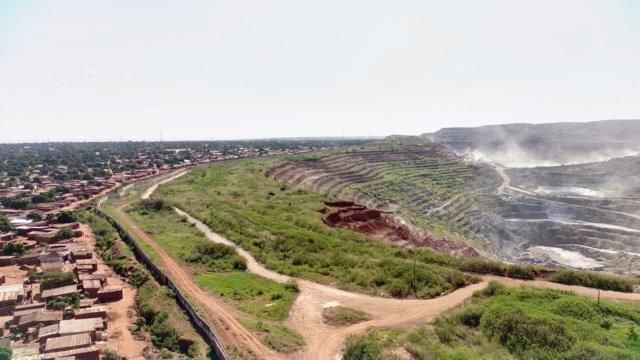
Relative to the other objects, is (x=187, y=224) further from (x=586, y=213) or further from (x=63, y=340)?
(x=586, y=213)

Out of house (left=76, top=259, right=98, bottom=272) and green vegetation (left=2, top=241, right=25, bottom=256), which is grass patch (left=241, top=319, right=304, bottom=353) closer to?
house (left=76, top=259, right=98, bottom=272)

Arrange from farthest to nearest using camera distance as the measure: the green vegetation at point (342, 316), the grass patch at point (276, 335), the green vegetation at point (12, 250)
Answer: the green vegetation at point (12, 250)
the green vegetation at point (342, 316)
the grass patch at point (276, 335)

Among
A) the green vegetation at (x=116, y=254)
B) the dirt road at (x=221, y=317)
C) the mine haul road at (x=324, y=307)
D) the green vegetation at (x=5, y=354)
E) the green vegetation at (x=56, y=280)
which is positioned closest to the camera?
the green vegetation at (x=5, y=354)

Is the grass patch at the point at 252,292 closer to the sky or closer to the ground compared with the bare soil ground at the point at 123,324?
closer to the sky

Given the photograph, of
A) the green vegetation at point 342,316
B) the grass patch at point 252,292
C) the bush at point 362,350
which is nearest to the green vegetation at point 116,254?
the grass patch at point 252,292

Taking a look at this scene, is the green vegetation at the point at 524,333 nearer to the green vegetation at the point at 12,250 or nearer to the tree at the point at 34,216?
the green vegetation at the point at 12,250

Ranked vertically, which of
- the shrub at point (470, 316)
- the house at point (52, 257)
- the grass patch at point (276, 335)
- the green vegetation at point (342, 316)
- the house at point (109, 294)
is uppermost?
the shrub at point (470, 316)

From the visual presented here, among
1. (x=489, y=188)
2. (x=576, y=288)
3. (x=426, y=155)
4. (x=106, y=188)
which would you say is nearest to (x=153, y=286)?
(x=576, y=288)
